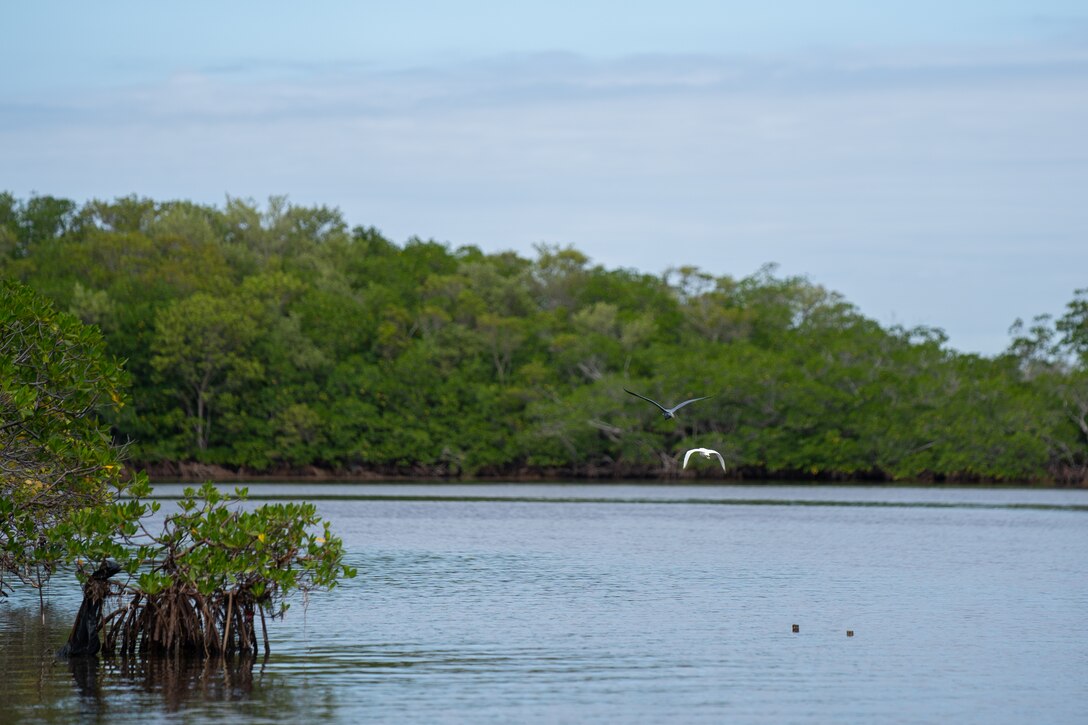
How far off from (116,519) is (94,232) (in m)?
76.1

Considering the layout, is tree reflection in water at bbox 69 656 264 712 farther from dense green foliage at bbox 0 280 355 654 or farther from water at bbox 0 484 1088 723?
dense green foliage at bbox 0 280 355 654

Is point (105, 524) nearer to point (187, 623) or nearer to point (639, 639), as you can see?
point (187, 623)

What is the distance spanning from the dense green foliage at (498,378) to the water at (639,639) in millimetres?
34141

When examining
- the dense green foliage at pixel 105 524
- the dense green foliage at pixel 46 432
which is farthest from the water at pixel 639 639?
the dense green foliage at pixel 46 432

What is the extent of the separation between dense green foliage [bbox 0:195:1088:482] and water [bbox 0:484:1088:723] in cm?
3414

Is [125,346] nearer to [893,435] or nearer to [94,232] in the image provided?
[94,232]

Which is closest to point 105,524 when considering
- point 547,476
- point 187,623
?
point 187,623

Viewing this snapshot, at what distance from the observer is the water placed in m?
18.5

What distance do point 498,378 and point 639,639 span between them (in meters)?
66.1

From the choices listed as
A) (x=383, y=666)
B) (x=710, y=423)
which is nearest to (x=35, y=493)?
(x=383, y=666)

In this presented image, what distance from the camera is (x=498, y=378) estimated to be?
89.8 metres

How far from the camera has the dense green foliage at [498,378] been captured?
79062 millimetres

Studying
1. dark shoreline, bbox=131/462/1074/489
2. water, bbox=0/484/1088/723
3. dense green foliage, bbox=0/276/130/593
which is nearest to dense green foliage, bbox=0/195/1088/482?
dark shoreline, bbox=131/462/1074/489

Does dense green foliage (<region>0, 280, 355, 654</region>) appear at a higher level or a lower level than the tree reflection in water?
higher
